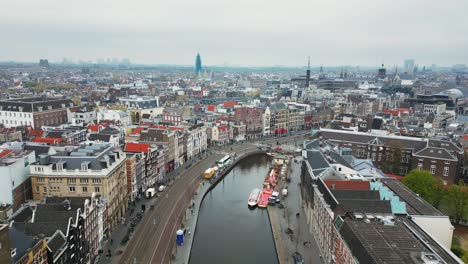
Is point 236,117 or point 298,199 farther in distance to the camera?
point 236,117

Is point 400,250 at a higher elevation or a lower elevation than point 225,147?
higher

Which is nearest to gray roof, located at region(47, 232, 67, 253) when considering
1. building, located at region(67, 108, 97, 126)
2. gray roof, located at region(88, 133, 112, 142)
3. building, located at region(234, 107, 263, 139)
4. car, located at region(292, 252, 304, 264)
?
car, located at region(292, 252, 304, 264)

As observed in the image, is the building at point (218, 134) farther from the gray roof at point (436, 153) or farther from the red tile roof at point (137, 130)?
the gray roof at point (436, 153)

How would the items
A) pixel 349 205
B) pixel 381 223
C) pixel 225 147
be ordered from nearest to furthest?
pixel 381 223 < pixel 349 205 < pixel 225 147

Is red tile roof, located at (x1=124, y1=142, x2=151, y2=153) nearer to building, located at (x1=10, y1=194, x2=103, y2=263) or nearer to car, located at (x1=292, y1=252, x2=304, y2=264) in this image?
building, located at (x1=10, y1=194, x2=103, y2=263)

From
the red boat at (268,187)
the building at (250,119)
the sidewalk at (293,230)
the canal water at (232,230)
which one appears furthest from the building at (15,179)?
the building at (250,119)

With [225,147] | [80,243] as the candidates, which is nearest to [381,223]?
[80,243]

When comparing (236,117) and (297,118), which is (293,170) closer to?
(236,117)
